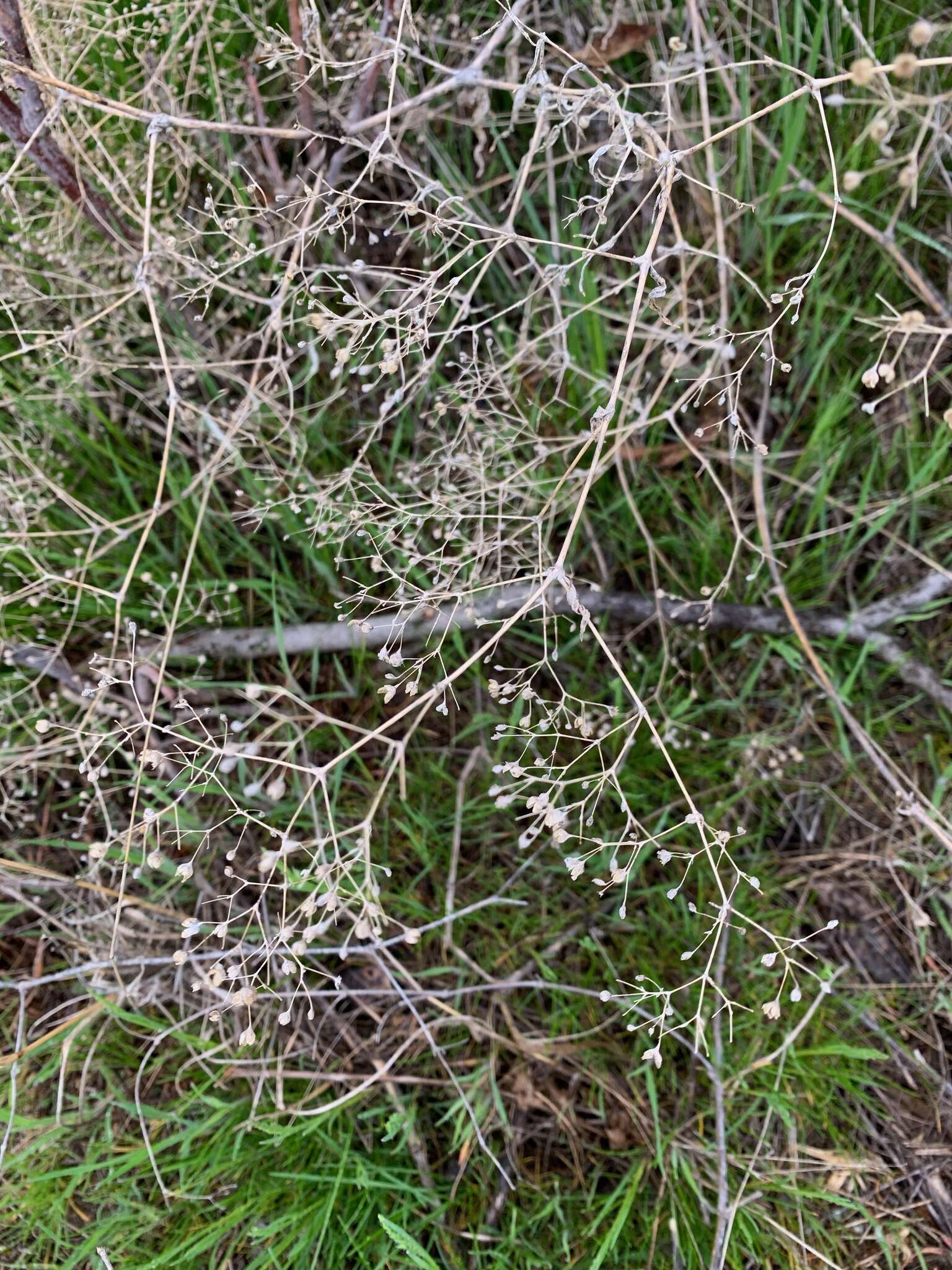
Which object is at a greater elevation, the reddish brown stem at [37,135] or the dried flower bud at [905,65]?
the dried flower bud at [905,65]

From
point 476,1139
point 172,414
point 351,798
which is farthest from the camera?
point 351,798

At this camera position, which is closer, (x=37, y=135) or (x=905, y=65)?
(x=905, y=65)

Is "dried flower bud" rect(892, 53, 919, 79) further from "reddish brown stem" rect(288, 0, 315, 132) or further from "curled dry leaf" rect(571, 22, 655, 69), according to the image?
"curled dry leaf" rect(571, 22, 655, 69)

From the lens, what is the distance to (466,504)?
1630mm

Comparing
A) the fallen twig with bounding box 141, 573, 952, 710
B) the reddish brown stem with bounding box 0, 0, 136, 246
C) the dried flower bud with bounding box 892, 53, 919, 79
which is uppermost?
the dried flower bud with bounding box 892, 53, 919, 79

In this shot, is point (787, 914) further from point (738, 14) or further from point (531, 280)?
point (738, 14)

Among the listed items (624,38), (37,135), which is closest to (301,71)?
(37,135)

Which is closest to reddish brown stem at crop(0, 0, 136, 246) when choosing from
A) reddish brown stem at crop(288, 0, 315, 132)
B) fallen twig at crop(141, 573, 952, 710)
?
reddish brown stem at crop(288, 0, 315, 132)

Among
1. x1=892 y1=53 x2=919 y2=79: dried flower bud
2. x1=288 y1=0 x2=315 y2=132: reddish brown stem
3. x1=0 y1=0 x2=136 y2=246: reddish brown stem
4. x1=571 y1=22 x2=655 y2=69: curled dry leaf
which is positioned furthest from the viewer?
x1=571 y1=22 x2=655 y2=69: curled dry leaf

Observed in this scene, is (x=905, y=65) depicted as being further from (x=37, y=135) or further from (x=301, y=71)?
(x=37, y=135)

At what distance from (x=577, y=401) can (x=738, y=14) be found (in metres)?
0.90

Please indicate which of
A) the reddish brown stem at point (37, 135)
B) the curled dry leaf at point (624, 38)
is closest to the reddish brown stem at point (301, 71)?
the reddish brown stem at point (37, 135)

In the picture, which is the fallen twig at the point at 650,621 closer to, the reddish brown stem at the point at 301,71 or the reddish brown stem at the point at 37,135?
the reddish brown stem at the point at 37,135

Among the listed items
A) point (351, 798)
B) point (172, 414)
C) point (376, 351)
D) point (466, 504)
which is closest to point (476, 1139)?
point (351, 798)
